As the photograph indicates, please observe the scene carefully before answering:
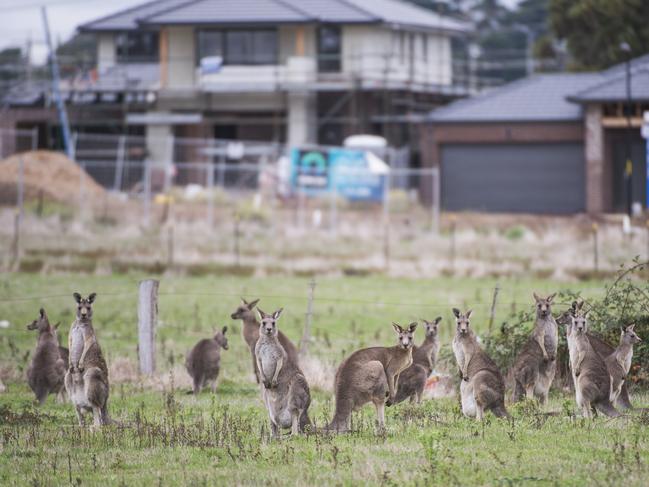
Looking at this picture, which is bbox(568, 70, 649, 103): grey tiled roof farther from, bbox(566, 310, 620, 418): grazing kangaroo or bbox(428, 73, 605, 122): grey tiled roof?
bbox(566, 310, 620, 418): grazing kangaroo

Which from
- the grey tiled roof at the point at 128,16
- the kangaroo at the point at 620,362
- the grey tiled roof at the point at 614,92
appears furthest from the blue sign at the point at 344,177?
the kangaroo at the point at 620,362

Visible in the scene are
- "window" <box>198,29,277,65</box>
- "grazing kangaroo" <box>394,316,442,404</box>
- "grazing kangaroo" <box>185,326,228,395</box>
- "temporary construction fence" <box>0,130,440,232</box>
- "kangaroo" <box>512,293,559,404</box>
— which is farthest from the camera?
"window" <box>198,29,277,65</box>

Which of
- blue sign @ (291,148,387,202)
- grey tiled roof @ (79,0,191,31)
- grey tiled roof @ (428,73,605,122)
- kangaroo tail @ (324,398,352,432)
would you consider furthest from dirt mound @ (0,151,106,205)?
kangaroo tail @ (324,398,352,432)

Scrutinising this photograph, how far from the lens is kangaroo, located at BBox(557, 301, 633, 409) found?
14.9m

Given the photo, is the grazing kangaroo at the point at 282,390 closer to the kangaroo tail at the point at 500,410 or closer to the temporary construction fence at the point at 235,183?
the kangaroo tail at the point at 500,410

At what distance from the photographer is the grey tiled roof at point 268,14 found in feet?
193

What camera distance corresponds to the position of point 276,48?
198 feet

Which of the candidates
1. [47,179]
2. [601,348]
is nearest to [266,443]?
[601,348]

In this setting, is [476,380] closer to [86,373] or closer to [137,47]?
[86,373]

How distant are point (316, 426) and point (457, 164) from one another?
4115 cm

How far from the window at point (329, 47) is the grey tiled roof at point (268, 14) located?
913mm

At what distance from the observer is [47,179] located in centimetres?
4931

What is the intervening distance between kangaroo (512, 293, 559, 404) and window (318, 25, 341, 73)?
4500 centimetres

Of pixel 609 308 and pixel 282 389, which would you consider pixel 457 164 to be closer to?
pixel 609 308
